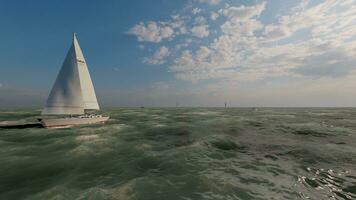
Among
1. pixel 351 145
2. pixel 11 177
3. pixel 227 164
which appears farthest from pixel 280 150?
pixel 11 177

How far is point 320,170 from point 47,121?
3882 centimetres

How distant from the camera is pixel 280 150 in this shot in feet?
72.0

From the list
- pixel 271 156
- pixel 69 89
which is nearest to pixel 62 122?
pixel 69 89

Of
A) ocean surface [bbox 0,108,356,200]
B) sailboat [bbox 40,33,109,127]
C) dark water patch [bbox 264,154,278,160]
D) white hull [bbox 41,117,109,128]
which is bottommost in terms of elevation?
ocean surface [bbox 0,108,356,200]

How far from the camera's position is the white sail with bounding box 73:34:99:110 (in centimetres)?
3972

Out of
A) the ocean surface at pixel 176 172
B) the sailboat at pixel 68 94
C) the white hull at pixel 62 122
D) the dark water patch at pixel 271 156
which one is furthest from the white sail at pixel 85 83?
the dark water patch at pixel 271 156

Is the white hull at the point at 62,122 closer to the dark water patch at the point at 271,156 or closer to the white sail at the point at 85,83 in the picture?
the white sail at the point at 85,83

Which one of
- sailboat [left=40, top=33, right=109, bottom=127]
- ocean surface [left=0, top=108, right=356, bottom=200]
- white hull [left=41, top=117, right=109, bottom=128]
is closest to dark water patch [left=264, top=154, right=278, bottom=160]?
ocean surface [left=0, top=108, right=356, bottom=200]

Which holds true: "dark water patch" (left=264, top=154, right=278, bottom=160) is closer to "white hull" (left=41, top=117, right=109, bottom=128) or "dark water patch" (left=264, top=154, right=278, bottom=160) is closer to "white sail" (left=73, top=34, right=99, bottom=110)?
"white hull" (left=41, top=117, right=109, bottom=128)

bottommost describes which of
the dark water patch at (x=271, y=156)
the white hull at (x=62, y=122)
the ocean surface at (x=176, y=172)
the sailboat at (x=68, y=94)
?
the ocean surface at (x=176, y=172)

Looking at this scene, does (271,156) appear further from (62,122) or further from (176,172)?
(62,122)

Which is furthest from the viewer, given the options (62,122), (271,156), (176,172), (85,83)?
(85,83)

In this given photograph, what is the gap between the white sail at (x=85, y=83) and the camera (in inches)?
1564

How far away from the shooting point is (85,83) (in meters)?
42.7
